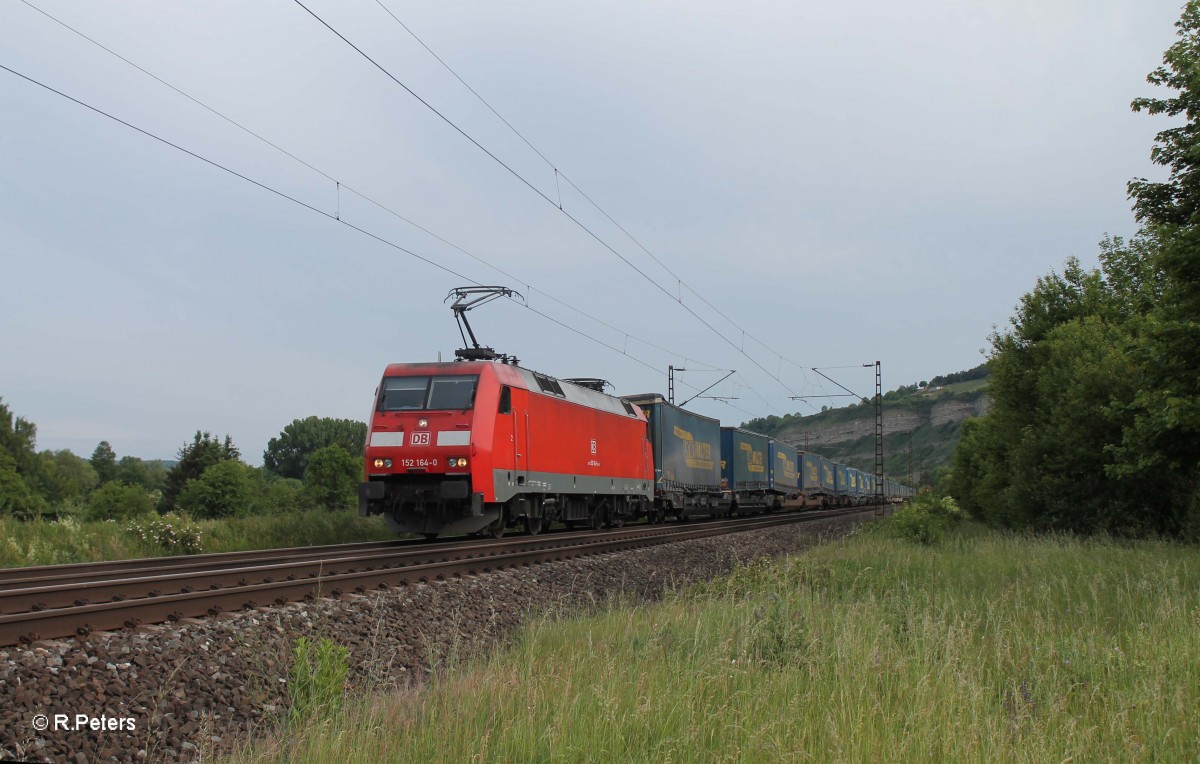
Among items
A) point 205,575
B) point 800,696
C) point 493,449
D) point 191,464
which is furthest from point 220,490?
point 800,696

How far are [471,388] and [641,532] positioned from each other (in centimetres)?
645

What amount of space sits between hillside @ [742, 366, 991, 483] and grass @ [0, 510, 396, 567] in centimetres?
12620

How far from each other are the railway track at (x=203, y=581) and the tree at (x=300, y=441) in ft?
393

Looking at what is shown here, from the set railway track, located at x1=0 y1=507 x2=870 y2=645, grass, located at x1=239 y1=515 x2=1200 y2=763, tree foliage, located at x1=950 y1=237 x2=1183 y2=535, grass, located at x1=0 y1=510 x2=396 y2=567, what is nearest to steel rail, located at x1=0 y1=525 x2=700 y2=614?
railway track, located at x1=0 y1=507 x2=870 y2=645

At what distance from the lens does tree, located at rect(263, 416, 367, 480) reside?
13050cm

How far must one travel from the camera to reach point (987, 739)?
446 cm

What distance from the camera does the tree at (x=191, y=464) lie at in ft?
268

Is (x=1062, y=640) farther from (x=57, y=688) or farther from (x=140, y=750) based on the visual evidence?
(x=57, y=688)

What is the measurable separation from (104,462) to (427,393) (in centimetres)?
15040

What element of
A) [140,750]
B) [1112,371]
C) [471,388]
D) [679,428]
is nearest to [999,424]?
[1112,371]

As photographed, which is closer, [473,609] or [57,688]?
[57,688]

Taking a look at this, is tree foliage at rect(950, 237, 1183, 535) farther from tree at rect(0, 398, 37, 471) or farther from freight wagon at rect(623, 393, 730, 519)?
A: tree at rect(0, 398, 37, 471)

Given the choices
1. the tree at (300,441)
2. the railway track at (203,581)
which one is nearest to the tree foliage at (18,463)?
the tree at (300,441)

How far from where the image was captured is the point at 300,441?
132000 millimetres
